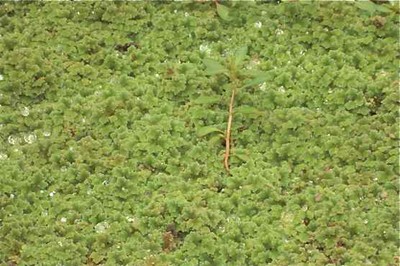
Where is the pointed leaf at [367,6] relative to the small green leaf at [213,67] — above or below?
above

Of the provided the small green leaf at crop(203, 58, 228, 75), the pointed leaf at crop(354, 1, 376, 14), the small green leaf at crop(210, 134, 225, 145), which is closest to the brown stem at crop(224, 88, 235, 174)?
the small green leaf at crop(210, 134, 225, 145)

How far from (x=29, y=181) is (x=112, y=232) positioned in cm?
58

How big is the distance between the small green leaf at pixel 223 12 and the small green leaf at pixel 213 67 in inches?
22.6

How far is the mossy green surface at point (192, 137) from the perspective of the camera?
380cm

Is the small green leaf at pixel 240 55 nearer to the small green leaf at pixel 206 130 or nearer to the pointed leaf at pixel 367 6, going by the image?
the small green leaf at pixel 206 130

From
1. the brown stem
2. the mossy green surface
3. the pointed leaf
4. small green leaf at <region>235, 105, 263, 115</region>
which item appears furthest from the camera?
the pointed leaf

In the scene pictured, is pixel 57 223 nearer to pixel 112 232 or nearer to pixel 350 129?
pixel 112 232

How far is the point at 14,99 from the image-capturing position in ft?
15.1

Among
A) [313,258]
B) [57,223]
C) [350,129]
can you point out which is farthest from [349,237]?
[57,223]

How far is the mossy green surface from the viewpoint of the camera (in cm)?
380

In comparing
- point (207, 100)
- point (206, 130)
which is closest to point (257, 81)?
point (207, 100)

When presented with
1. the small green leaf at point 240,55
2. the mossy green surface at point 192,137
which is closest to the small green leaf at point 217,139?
the mossy green surface at point 192,137

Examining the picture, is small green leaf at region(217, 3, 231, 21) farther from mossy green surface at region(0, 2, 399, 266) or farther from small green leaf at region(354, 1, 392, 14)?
small green leaf at region(354, 1, 392, 14)

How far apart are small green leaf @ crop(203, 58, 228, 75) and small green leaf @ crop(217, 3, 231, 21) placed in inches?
22.6
